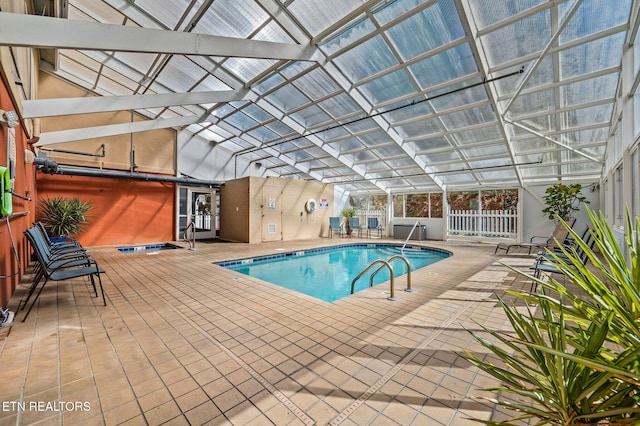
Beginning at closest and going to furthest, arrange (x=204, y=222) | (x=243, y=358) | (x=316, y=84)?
(x=243, y=358)
(x=316, y=84)
(x=204, y=222)

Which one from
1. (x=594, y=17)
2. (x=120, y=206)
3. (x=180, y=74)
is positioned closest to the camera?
(x=594, y=17)

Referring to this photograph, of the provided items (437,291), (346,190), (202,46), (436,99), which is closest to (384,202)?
(346,190)

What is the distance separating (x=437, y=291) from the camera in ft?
13.3

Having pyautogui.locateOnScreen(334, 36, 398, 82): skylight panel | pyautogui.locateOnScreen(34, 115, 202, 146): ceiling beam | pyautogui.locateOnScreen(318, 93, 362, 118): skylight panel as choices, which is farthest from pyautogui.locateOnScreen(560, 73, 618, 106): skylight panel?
pyautogui.locateOnScreen(34, 115, 202, 146): ceiling beam

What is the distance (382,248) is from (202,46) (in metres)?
8.43

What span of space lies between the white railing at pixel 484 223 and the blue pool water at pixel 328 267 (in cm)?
257

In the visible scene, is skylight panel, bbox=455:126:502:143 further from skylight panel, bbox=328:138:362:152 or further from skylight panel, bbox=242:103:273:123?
skylight panel, bbox=242:103:273:123

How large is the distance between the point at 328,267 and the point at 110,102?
6.22 metres

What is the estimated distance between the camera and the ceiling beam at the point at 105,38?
103 inches

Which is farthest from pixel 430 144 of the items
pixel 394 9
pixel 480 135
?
pixel 394 9

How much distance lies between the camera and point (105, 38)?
314 cm

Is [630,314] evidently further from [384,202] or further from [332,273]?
[384,202]

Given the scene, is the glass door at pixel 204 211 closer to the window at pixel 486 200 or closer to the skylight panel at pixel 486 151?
the skylight panel at pixel 486 151
